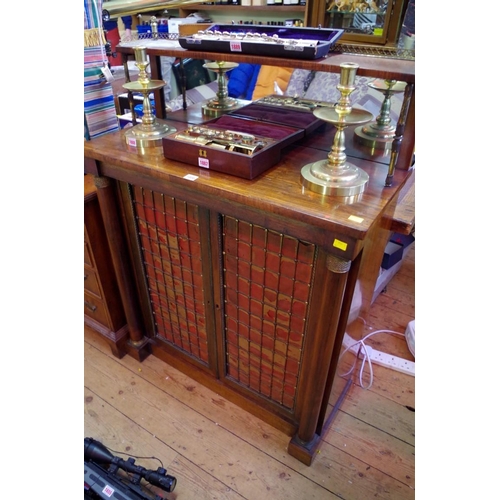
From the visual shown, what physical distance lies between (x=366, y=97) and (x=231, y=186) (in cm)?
154

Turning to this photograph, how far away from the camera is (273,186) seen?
108 cm

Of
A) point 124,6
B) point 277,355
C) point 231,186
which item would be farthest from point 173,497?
point 124,6

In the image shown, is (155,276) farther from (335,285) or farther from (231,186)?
(335,285)

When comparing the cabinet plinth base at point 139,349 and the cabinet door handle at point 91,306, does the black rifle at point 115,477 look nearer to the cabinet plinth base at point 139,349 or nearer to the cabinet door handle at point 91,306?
the cabinet plinth base at point 139,349

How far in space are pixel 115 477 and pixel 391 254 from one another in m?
1.77

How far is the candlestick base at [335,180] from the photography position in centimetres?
101

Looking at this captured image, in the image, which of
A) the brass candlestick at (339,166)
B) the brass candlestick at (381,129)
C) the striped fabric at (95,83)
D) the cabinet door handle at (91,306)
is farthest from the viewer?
the cabinet door handle at (91,306)

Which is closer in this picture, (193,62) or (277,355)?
(277,355)

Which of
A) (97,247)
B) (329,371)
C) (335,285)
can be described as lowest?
(329,371)

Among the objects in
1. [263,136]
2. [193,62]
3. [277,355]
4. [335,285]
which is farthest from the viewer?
[193,62]

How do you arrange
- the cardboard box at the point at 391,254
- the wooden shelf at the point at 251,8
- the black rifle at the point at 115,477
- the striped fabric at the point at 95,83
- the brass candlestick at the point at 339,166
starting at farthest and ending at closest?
the wooden shelf at the point at 251,8 → the cardboard box at the point at 391,254 → the striped fabric at the point at 95,83 → the black rifle at the point at 115,477 → the brass candlestick at the point at 339,166

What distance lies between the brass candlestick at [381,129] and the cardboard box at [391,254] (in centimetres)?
→ 95

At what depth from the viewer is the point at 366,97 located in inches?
87.0

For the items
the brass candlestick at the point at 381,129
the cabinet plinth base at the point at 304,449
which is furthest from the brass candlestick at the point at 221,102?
the cabinet plinth base at the point at 304,449
